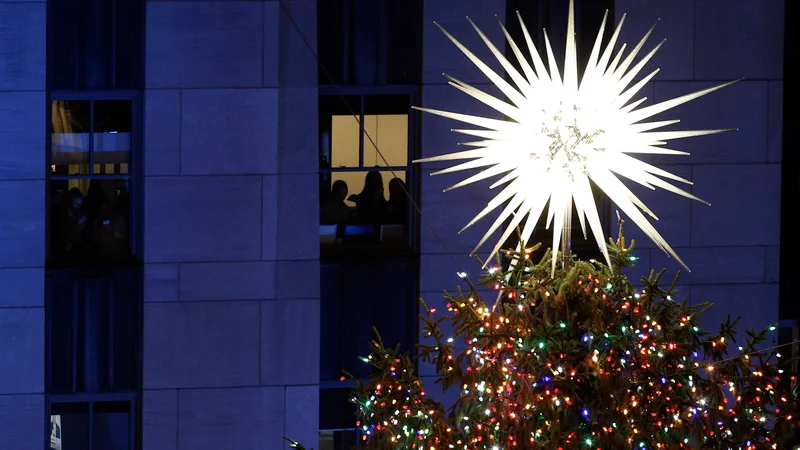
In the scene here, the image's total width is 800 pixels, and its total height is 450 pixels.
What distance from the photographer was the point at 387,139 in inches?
362

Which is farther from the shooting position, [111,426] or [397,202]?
[397,202]

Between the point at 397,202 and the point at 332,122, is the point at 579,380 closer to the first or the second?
the point at 397,202

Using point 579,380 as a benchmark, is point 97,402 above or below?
below

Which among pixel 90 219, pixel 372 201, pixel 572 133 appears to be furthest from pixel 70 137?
pixel 572 133

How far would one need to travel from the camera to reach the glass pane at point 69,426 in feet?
29.1

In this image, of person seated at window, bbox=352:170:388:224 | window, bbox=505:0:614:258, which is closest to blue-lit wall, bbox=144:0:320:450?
person seated at window, bbox=352:170:388:224

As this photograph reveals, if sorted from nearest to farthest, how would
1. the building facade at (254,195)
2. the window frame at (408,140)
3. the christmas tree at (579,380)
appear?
the christmas tree at (579,380)
the building facade at (254,195)
the window frame at (408,140)

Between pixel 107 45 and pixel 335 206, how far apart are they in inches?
99.4

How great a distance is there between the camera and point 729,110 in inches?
358

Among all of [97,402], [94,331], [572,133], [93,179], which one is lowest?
[97,402]

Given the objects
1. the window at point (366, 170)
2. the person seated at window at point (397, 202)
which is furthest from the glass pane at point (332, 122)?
the person seated at window at point (397, 202)

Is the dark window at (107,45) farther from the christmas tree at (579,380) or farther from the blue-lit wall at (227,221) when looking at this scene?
the christmas tree at (579,380)
